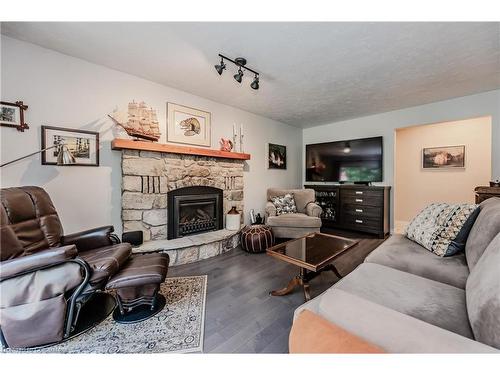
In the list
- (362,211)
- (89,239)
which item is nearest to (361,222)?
(362,211)

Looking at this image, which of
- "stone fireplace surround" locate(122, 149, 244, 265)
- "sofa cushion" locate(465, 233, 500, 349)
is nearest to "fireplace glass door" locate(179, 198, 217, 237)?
"stone fireplace surround" locate(122, 149, 244, 265)

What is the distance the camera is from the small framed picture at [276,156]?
14.4 ft

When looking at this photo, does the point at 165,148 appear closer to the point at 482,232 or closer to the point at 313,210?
the point at 313,210

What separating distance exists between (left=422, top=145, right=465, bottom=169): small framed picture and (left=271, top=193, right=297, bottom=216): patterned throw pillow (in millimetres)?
3179

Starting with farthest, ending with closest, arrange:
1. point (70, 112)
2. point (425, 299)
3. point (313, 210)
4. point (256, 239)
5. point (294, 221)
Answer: point (313, 210) → point (294, 221) → point (256, 239) → point (70, 112) → point (425, 299)

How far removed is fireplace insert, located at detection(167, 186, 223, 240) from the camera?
9.30 ft

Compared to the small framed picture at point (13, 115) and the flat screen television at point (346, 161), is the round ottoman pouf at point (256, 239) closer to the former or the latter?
the flat screen television at point (346, 161)

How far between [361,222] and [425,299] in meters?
3.14

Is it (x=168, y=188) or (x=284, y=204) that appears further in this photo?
(x=284, y=204)

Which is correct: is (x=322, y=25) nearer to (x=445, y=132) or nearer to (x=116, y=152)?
(x=116, y=152)

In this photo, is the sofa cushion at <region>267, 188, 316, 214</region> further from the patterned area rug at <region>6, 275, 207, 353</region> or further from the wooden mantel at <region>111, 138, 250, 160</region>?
the patterned area rug at <region>6, 275, 207, 353</region>

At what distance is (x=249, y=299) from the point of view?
6.08 ft
